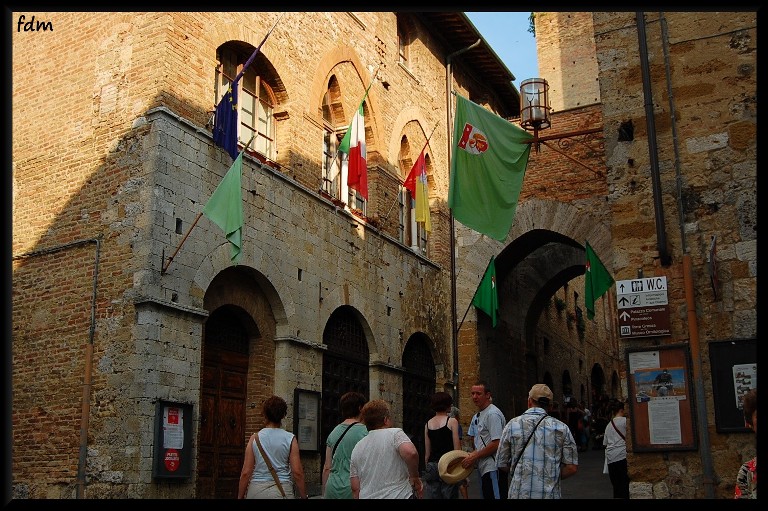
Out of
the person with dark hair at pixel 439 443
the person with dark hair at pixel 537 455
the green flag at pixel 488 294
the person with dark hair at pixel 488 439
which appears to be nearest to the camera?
the person with dark hair at pixel 537 455

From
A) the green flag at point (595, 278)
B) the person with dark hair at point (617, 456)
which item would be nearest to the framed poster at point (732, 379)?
the person with dark hair at point (617, 456)

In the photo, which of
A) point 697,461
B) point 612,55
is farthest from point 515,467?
point 612,55

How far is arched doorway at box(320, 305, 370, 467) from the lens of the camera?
12.5 m

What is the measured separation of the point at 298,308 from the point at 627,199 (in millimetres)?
5516

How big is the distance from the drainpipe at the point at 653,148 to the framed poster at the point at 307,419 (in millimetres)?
5745

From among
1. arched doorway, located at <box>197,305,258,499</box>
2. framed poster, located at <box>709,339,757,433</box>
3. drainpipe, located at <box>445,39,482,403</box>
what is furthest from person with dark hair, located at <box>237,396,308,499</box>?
drainpipe, located at <box>445,39,482,403</box>

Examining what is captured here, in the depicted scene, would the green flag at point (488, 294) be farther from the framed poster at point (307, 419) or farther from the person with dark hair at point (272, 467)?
the person with dark hair at point (272, 467)

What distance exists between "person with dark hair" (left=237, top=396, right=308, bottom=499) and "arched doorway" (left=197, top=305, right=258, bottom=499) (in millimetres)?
4462

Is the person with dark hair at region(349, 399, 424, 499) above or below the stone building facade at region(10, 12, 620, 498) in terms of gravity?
below

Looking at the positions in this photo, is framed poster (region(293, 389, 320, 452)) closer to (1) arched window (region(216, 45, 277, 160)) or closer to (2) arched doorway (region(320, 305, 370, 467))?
(2) arched doorway (region(320, 305, 370, 467))

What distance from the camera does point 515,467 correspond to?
523cm

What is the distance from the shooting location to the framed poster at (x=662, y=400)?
7051 millimetres

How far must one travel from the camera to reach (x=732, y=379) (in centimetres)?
692
